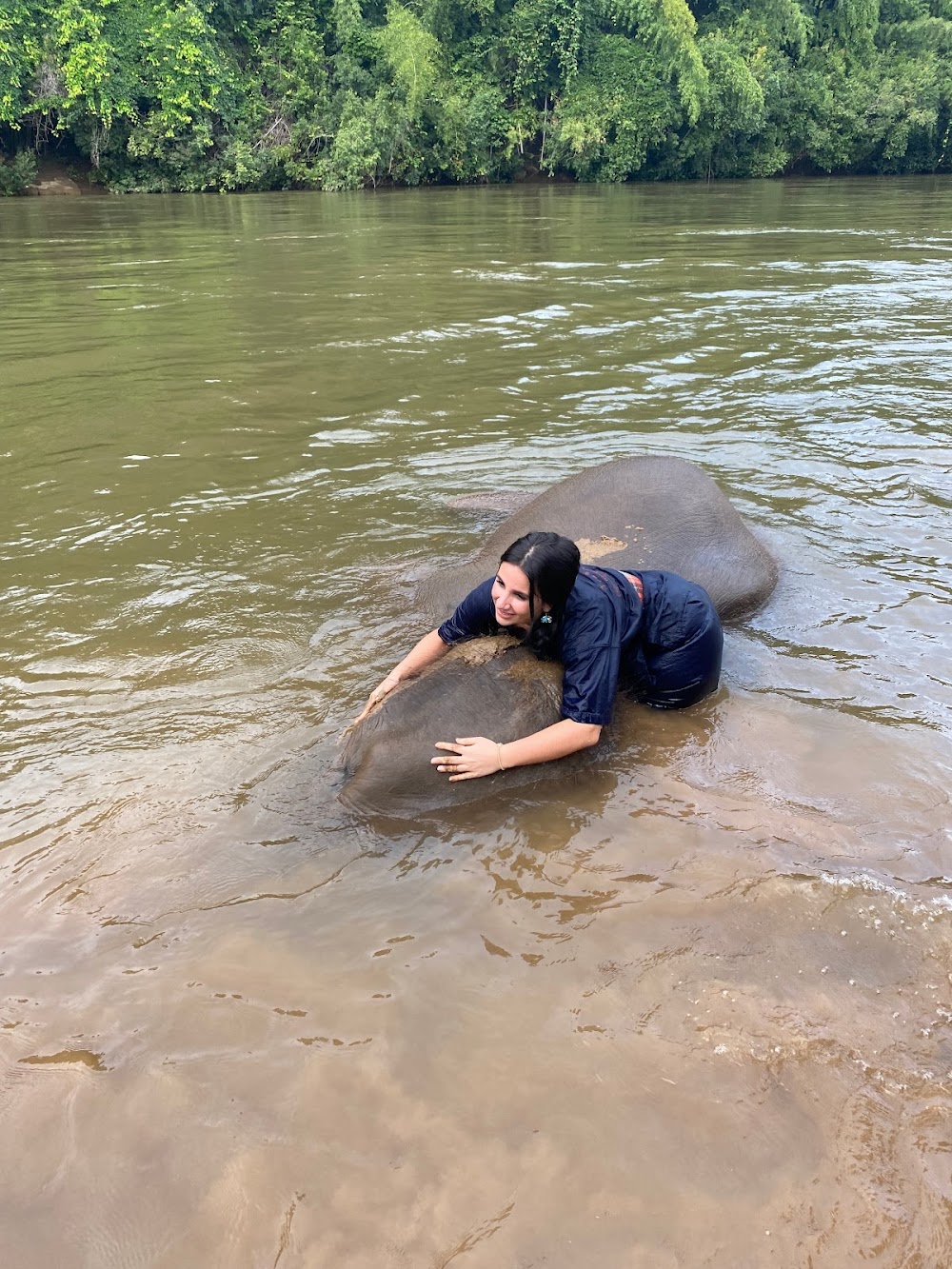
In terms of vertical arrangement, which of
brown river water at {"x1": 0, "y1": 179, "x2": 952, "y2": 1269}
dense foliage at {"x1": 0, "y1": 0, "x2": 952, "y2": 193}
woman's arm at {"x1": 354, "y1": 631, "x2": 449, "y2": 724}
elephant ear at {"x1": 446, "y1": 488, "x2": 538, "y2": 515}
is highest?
dense foliage at {"x1": 0, "y1": 0, "x2": 952, "y2": 193}

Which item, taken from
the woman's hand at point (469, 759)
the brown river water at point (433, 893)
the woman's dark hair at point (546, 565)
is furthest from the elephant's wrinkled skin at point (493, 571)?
the woman's dark hair at point (546, 565)

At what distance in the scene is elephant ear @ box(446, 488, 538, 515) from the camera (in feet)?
21.7

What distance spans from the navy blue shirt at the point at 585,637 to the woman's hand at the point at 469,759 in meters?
0.36

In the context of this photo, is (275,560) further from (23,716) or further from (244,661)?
(23,716)

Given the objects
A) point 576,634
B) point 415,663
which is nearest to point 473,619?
point 415,663

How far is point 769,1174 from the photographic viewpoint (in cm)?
229

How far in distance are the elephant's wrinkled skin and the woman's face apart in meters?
0.30

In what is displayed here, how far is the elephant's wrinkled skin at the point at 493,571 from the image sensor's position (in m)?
3.69

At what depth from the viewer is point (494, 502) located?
21.9 ft

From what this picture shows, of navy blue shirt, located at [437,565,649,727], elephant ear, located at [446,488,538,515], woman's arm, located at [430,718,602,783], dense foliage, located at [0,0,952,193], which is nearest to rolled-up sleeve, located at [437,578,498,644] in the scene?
navy blue shirt, located at [437,565,649,727]

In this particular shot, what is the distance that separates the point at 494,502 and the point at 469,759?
11.1 ft

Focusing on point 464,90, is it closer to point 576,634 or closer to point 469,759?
point 576,634

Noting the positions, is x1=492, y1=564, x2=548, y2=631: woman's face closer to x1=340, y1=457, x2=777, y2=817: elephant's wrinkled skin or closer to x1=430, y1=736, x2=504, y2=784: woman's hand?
x1=340, y1=457, x2=777, y2=817: elephant's wrinkled skin

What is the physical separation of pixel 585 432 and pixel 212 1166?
6.67 meters
